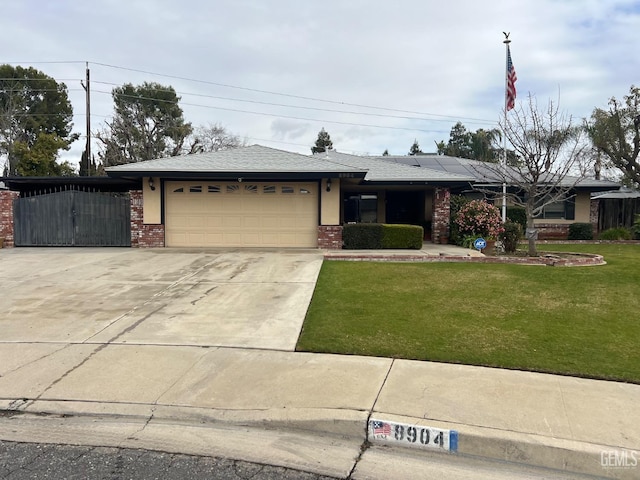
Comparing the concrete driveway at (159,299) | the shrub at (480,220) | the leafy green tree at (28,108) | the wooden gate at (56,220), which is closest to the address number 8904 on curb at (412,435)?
the concrete driveway at (159,299)

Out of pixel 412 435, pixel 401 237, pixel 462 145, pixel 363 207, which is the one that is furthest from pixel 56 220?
pixel 462 145

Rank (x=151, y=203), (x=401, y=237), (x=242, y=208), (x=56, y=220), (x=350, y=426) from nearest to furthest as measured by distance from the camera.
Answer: (x=350, y=426), (x=401, y=237), (x=151, y=203), (x=242, y=208), (x=56, y=220)

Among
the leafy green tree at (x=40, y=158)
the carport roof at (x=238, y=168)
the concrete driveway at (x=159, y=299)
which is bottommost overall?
the concrete driveway at (x=159, y=299)

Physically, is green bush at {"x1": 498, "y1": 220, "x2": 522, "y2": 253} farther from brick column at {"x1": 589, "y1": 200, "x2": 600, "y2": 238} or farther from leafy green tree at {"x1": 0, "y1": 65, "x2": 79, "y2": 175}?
leafy green tree at {"x1": 0, "y1": 65, "x2": 79, "y2": 175}

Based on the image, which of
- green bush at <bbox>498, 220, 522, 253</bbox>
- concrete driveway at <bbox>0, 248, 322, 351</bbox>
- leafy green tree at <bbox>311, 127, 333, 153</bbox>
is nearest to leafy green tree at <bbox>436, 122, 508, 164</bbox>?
leafy green tree at <bbox>311, 127, 333, 153</bbox>

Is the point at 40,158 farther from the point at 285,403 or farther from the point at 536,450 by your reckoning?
the point at 536,450

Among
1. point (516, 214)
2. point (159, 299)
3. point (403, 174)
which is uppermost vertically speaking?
point (403, 174)

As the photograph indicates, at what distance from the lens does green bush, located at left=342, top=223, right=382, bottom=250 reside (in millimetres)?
15383

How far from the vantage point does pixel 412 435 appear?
11.6 feet

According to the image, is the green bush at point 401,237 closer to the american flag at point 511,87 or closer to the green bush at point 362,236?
the green bush at point 362,236

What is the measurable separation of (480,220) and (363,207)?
322 inches

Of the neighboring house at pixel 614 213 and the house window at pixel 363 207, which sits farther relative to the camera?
the neighboring house at pixel 614 213

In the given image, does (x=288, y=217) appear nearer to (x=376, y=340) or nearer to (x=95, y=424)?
(x=376, y=340)

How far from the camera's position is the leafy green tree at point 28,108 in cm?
3534
